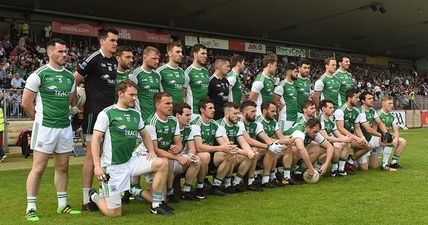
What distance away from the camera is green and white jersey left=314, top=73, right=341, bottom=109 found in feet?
A: 31.8

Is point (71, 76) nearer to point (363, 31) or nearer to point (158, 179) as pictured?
point (158, 179)

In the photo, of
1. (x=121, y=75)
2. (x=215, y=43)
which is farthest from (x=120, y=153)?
(x=215, y=43)

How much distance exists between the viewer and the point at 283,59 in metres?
35.5

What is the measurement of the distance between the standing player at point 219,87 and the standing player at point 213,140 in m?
0.91

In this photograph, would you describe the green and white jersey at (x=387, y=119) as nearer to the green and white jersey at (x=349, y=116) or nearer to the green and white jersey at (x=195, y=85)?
the green and white jersey at (x=349, y=116)

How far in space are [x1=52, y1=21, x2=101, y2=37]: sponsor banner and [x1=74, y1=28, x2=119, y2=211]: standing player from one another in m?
18.4

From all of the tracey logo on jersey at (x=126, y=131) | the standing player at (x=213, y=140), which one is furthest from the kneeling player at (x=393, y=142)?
the tracey logo on jersey at (x=126, y=131)

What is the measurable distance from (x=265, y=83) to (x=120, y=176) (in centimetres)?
388

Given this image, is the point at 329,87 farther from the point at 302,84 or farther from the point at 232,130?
the point at 232,130

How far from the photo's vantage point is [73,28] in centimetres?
2411

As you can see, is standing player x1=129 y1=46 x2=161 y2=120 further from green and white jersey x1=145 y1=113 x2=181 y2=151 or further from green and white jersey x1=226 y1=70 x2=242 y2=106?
green and white jersey x1=226 y1=70 x2=242 y2=106

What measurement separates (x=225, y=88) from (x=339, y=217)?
10.5 feet

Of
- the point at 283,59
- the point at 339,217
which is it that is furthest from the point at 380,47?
the point at 339,217

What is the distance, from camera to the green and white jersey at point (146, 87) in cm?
688
